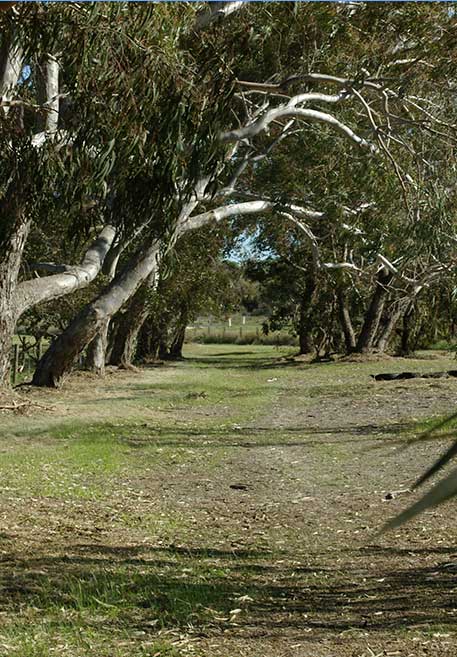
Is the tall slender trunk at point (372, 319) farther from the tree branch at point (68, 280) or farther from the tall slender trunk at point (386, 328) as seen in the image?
the tree branch at point (68, 280)

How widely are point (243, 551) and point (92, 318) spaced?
755 centimetres

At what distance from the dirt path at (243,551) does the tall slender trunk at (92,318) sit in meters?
1.68

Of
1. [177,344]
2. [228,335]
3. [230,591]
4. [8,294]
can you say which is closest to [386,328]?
[177,344]

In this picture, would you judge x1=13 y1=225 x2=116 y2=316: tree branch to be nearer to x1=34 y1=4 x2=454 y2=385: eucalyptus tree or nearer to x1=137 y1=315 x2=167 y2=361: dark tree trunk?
x1=34 y1=4 x2=454 y2=385: eucalyptus tree

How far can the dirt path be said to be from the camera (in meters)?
4.30

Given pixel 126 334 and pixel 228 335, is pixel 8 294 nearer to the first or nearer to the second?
pixel 126 334

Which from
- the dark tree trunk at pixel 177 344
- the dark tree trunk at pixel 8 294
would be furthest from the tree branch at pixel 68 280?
the dark tree trunk at pixel 177 344

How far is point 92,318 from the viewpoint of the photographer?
1316cm

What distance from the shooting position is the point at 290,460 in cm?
980

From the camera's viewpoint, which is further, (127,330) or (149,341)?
A: (149,341)

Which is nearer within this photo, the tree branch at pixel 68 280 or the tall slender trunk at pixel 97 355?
the tree branch at pixel 68 280

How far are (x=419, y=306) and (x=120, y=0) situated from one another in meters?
21.7

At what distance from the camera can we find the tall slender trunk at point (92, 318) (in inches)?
414

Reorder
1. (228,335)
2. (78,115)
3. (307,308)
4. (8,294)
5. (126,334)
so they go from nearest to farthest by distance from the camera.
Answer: (78,115), (8,294), (126,334), (307,308), (228,335)
